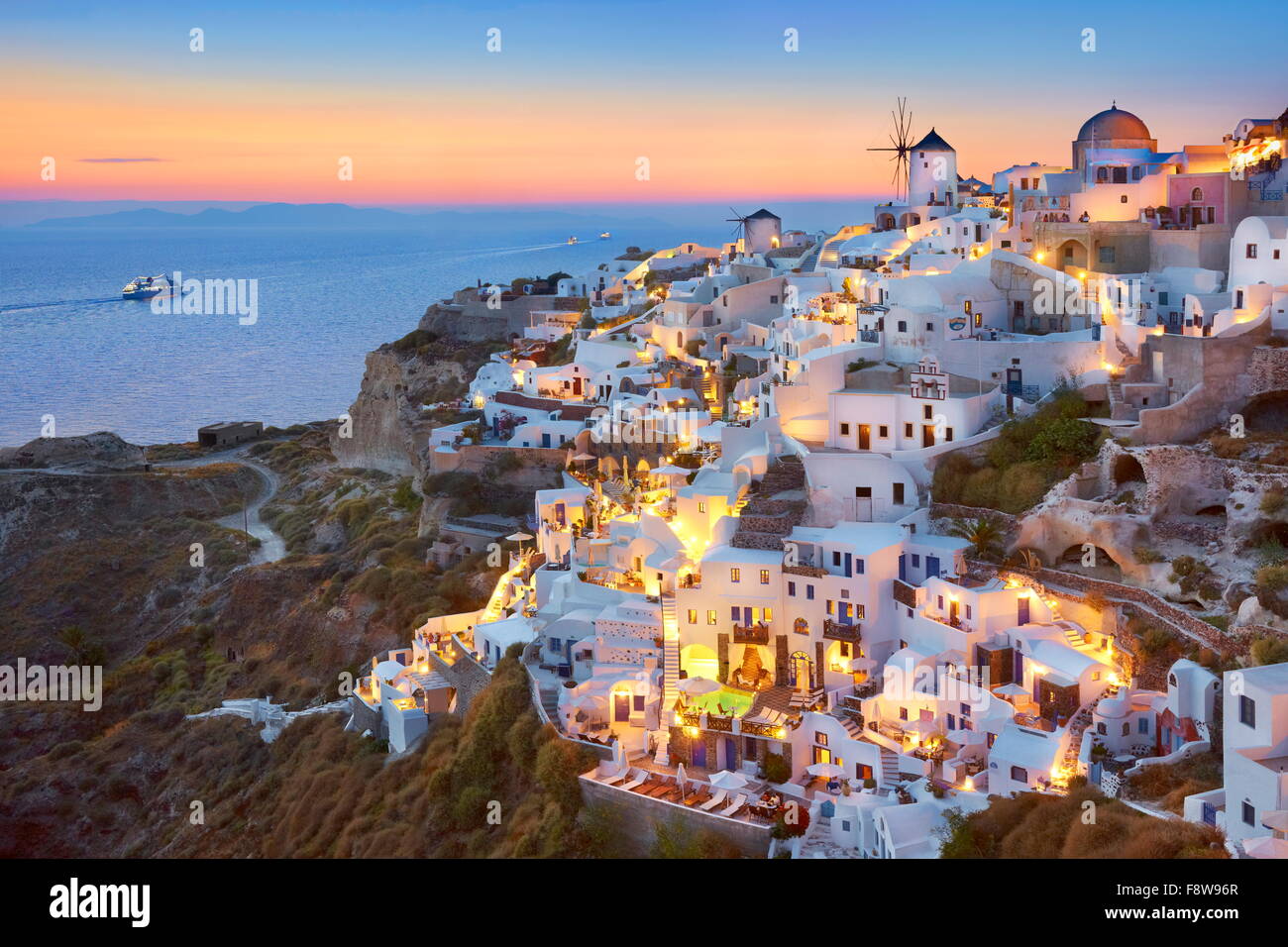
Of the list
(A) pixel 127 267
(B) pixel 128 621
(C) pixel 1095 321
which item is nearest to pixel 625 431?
(C) pixel 1095 321

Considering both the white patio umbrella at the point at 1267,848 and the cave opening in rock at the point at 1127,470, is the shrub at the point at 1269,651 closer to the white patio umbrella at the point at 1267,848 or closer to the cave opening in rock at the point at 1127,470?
the white patio umbrella at the point at 1267,848

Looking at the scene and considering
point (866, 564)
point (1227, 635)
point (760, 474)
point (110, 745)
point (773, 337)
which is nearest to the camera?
point (1227, 635)

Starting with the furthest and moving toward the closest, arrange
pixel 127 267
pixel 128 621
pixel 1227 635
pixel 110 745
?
pixel 127 267 → pixel 128 621 → pixel 110 745 → pixel 1227 635

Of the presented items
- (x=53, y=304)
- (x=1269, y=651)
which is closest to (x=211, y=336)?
(x=53, y=304)

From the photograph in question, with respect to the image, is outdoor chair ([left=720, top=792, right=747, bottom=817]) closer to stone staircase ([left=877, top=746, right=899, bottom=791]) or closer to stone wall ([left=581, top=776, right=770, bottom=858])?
stone wall ([left=581, top=776, right=770, bottom=858])

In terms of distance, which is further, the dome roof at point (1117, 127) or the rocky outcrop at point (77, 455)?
the rocky outcrop at point (77, 455)

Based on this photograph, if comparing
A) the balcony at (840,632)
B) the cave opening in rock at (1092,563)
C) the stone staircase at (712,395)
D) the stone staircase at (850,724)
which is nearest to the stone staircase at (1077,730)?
the cave opening in rock at (1092,563)

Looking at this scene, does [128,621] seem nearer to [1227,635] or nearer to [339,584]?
→ [339,584]
